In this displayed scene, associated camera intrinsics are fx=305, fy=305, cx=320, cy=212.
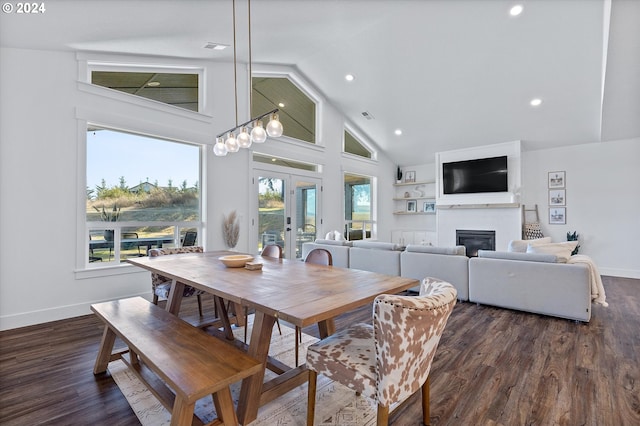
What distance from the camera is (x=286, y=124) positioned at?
6.06m

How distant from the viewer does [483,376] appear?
86.5 inches

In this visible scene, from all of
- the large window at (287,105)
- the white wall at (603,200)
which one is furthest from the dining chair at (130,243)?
the white wall at (603,200)

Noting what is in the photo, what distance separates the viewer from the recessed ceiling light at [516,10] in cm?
393

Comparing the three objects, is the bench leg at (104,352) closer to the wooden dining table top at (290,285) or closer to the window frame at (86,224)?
the wooden dining table top at (290,285)

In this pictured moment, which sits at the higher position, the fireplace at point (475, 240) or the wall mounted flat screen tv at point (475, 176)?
the wall mounted flat screen tv at point (475, 176)

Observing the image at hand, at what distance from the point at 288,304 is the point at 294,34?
13.4 ft

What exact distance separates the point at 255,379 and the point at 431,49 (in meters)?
5.20

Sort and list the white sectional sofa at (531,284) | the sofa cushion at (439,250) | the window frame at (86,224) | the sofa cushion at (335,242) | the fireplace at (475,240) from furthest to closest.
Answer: the fireplace at (475,240) < the sofa cushion at (335,242) < the sofa cushion at (439,250) < the window frame at (86,224) < the white sectional sofa at (531,284)

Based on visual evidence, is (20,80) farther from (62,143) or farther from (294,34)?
(294,34)

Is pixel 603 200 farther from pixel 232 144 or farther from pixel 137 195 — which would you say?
pixel 137 195

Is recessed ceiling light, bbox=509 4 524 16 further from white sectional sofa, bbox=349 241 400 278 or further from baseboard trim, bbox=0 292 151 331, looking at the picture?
baseboard trim, bbox=0 292 151 331

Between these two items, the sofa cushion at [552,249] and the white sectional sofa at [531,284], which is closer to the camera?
the white sectional sofa at [531,284]

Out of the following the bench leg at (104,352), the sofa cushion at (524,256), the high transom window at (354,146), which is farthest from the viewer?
the high transom window at (354,146)

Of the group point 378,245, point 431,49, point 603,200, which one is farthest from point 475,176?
point 378,245
